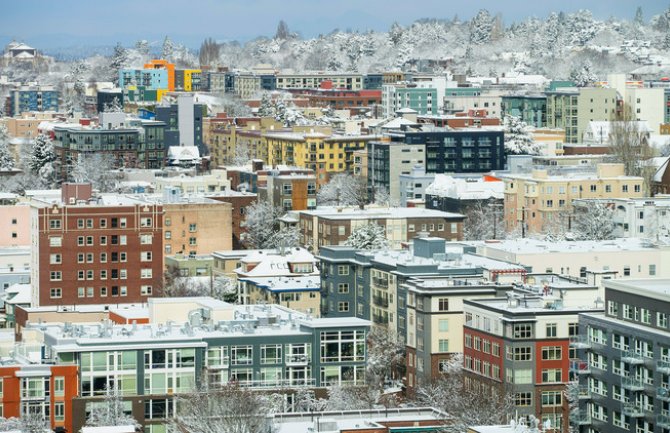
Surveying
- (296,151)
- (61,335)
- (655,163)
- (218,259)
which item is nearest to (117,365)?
(61,335)

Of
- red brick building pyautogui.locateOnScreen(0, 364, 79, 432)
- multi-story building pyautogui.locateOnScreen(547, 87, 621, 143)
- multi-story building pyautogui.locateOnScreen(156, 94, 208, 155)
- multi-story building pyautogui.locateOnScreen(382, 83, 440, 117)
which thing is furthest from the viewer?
multi-story building pyautogui.locateOnScreen(382, 83, 440, 117)

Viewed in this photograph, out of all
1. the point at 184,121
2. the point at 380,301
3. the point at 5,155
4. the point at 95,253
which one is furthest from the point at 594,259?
the point at 184,121

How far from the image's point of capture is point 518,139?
98.1 m

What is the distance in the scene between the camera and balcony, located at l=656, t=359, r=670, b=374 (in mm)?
37688

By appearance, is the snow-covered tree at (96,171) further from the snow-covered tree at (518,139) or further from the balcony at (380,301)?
the balcony at (380,301)

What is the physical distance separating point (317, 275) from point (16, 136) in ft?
202

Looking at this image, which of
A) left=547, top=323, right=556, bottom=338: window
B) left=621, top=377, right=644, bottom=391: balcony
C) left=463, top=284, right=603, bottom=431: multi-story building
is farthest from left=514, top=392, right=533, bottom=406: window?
left=621, top=377, right=644, bottom=391: balcony

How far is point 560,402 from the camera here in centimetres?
4425

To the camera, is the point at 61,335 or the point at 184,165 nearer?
the point at 61,335

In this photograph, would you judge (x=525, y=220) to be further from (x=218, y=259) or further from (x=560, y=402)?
(x=560, y=402)

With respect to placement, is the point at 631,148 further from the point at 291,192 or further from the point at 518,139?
the point at 291,192

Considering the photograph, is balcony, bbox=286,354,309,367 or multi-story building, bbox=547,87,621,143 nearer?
balcony, bbox=286,354,309,367

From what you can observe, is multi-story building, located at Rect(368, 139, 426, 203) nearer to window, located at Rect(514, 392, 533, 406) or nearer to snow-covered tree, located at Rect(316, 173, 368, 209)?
snow-covered tree, located at Rect(316, 173, 368, 209)

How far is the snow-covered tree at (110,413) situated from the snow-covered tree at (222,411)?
952 millimetres
